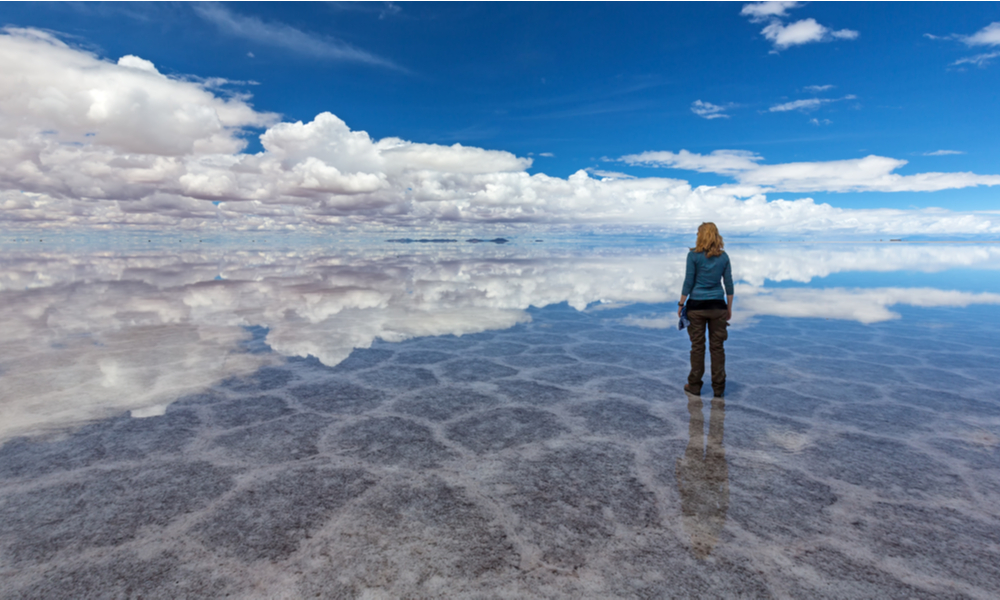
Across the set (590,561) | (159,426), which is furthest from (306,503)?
(159,426)

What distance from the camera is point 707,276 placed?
17.8ft

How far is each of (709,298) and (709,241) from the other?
25.1 inches

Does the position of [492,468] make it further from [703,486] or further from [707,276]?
[707,276]

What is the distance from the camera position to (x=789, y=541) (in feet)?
9.57

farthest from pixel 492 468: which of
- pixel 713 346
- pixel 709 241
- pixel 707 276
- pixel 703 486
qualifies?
pixel 709 241

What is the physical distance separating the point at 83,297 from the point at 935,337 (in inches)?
814

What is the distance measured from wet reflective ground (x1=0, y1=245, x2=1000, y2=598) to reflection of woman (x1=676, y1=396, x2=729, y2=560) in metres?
0.02

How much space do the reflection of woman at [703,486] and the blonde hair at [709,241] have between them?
6.02 feet

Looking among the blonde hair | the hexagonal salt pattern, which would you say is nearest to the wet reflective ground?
the hexagonal salt pattern

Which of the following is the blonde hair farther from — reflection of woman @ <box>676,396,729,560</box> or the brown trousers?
reflection of woman @ <box>676,396,729,560</box>

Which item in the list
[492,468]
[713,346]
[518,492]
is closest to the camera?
[518,492]

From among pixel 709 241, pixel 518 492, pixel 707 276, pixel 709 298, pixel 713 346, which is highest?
pixel 709 241

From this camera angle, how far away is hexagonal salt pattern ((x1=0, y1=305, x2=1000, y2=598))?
2.63 meters

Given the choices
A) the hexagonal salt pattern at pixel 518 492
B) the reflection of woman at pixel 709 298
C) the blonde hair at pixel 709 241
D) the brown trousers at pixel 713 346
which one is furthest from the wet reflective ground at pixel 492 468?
the blonde hair at pixel 709 241
